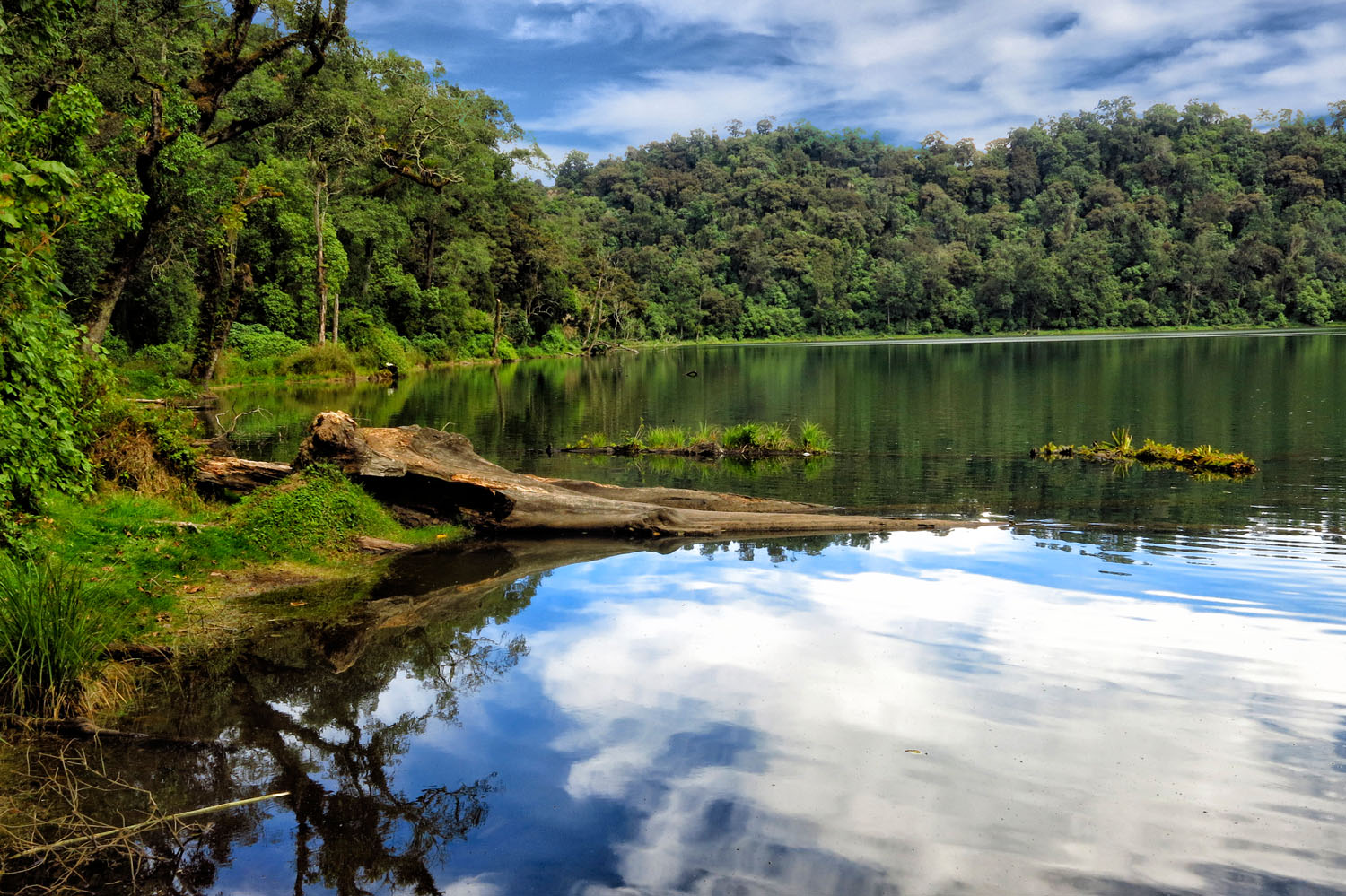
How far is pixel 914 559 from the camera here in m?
11.7

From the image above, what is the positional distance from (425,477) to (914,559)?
651cm

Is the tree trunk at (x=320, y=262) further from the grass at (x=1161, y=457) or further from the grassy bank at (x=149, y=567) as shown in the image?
the grassy bank at (x=149, y=567)

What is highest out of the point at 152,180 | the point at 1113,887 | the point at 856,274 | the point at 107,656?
the point at 856,274

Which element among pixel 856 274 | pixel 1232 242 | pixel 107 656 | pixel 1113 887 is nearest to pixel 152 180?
pixel 107 656

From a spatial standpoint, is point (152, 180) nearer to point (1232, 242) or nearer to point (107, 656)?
point (107, 656)

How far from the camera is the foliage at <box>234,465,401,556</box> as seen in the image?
10.6 m

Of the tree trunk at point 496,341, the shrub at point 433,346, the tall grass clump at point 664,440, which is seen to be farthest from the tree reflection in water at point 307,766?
the tree trunk at point 496,341

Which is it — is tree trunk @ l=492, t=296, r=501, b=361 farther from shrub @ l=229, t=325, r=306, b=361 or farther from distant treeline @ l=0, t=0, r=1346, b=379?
shrub @ l=229, t=325, r=306, b=361

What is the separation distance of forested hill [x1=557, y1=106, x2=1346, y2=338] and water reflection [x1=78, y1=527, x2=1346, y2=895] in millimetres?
86593

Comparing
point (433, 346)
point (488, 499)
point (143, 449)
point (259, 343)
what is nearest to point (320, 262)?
point (259, 343)

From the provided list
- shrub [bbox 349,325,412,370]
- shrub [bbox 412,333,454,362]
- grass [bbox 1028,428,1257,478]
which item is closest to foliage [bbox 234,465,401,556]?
grass [bbox 1028,428,1257,478]

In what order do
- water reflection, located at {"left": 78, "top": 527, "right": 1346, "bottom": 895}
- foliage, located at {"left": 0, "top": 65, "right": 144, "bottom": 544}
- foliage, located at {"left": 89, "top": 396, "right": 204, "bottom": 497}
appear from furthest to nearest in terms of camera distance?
1. foliage, located at {"left": 89, "top": 396, "right": 204, "bottom": 497}
2. foliage, located at {"left": 0, "top": 65, "right": 144, "bottom": 544}
3. water reflection, located at {"left": 78, "top": 527, "right": 1346, "bottom": 895}

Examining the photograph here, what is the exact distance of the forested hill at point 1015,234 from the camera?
403 feet

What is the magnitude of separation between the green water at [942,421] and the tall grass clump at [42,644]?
1207cm
